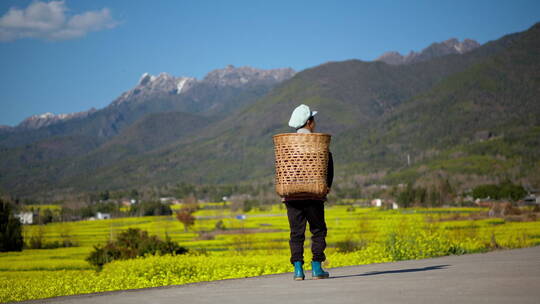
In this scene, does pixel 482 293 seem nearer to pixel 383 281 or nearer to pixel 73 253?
pixel 383 281

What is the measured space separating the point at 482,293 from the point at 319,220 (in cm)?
302

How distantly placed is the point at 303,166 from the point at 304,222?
82cm

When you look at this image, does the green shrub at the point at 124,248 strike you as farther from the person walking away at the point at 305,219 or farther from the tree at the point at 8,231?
the person walking away at the point at 305,219

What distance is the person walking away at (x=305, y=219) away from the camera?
9.02 meters

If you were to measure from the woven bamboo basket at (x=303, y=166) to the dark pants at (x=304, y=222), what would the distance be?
9.7 inches

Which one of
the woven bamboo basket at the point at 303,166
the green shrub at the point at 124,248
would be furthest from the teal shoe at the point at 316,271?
the green shrub at the point at 124,248

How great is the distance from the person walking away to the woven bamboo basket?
147 millimetres

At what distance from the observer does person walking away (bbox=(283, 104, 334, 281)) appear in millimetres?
9023

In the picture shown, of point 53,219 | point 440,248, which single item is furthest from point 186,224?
point 440,248

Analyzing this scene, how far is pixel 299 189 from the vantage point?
879 centimetres

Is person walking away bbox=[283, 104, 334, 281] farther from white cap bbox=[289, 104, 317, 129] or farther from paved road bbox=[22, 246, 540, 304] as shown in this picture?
paved road bbox=[22, 246, 540, 304]

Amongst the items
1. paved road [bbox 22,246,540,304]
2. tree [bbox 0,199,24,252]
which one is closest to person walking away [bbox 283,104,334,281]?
paved road [bbox 22,246,540,304]

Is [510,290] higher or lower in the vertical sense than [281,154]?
lower

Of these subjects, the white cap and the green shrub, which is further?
the green shrub
